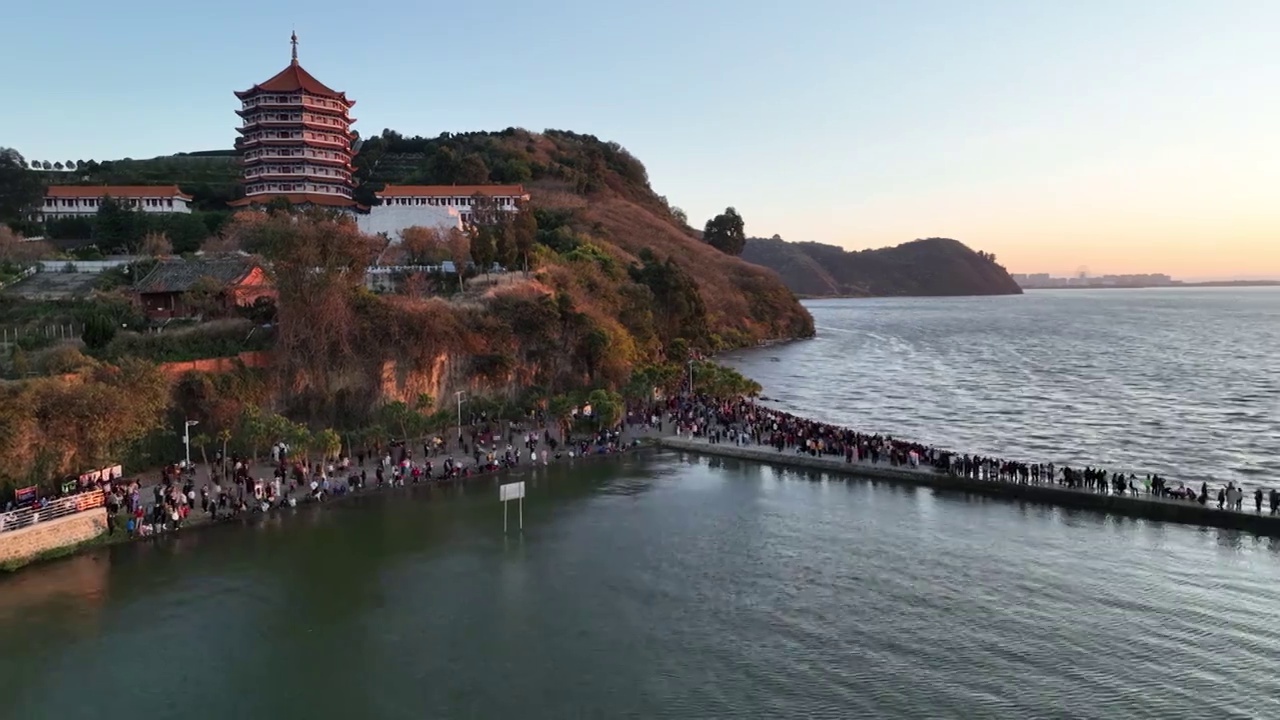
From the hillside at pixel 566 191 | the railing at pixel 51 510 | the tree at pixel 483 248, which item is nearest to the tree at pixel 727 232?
the hillside at pixel 566 191

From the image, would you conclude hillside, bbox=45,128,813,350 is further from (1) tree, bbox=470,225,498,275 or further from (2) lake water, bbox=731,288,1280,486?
(1) tree, bbox=470,225,498,275

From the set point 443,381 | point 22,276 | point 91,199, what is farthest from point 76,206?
point 443,381

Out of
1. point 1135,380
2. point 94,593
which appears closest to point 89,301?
point 94,593

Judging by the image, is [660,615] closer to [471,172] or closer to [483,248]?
[483,248]

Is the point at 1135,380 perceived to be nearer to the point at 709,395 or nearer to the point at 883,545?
the point at 709,395

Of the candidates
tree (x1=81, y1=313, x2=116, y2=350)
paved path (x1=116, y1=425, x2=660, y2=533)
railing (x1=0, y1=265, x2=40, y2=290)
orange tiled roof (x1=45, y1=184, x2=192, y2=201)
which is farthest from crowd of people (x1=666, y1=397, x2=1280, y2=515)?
orange tiled roof (x1=45, y1=184, x2=192, y2=201)

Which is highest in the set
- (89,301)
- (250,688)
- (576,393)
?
(89,301)
